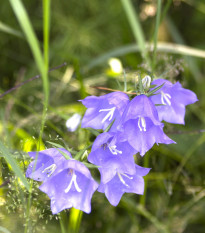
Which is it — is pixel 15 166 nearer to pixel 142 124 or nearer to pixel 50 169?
pixel 50 169

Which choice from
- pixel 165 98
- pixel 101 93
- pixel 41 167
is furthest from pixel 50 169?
pixel 101 93

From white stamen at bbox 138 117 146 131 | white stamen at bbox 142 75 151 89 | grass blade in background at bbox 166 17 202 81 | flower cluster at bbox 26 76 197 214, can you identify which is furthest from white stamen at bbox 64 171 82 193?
grass blade in background at bbox 166 17 202 81

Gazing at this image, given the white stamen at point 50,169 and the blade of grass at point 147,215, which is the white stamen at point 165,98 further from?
the blade of grass at point 147,215

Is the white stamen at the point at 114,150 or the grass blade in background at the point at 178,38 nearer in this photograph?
the white stamen at the point at 114,150

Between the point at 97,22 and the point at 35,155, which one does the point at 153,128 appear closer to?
the point at 35,155

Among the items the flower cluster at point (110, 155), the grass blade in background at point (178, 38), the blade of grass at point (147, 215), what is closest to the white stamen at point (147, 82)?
the flower cluster at point (110, 155)

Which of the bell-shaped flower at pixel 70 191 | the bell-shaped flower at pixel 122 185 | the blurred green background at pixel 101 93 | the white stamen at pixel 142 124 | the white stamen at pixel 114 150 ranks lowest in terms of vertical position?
the blurred green background at pixel 101 93

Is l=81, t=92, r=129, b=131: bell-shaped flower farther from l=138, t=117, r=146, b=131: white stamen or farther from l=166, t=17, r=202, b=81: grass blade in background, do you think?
l=166, t=17, r=202, b=81: grass blade in background
